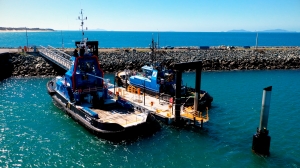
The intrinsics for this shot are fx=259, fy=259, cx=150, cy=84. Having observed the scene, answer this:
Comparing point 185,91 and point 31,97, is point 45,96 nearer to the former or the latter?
point 31,97

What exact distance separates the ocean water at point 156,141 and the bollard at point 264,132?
590 mm

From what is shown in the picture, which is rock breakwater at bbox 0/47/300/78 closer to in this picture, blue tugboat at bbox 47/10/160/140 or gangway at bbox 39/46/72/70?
gangway at bbox 39/46/72/70

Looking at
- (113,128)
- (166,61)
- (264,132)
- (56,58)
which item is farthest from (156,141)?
(166,61)

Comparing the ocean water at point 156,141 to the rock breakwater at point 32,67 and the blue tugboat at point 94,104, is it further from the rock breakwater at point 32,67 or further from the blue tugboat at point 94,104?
the rock breakwater at point 32,67

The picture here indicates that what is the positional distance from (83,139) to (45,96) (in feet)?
50.9

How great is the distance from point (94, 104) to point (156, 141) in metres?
7.76

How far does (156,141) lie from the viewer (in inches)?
834

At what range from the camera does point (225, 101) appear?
3244 cm

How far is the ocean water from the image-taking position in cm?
1848

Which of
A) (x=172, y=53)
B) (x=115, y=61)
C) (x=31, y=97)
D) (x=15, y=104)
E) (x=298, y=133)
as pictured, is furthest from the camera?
(x=172, y=53)

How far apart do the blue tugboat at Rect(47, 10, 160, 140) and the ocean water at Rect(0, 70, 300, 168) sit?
3.10ft

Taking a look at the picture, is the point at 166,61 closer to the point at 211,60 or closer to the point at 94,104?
the point at 211,60

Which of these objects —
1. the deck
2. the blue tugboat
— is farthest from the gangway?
the deck

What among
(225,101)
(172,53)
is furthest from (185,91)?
(172,53)
